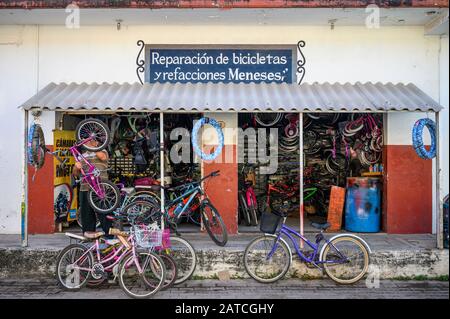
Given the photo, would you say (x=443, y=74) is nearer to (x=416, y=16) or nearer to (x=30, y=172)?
(x=416, y=16)

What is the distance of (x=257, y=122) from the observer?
11062mm

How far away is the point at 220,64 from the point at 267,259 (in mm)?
4055

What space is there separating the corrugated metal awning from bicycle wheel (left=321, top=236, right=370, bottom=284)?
2.26 meters

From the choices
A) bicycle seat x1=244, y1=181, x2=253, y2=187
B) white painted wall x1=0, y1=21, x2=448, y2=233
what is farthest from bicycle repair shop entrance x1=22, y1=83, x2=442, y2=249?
white painted wall x1=0, y1=21, x2=448, y2=233

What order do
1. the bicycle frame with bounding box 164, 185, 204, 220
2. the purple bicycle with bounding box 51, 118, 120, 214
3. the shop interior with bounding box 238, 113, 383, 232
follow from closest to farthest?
1. the purple bicycle with bounding box 51, 118, 120, 214
2. the bicycle frame with bounding box 164, 185, 204, 220
3. the shop interior with bounding box 238, 113, 383, 232

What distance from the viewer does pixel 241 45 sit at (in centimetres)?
987

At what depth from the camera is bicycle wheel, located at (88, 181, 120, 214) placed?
862cm

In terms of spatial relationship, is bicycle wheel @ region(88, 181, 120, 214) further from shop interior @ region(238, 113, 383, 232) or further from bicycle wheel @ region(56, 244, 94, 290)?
shop interior @ region(238, 113, 383, 232)

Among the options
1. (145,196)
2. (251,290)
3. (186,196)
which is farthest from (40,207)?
(251,290)

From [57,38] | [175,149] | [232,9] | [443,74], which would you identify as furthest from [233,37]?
[443,74]

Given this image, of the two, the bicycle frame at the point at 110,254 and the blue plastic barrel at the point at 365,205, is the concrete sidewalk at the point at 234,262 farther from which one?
the blue plastic barrel at the point at 365,205

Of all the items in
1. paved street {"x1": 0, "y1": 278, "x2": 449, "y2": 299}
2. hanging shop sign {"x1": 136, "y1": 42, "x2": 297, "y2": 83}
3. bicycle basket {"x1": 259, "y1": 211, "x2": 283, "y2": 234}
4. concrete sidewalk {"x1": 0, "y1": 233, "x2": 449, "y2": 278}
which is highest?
hanging shop sign {"x1": 136, "y1": 42, "x2": 297, "y2": 83}

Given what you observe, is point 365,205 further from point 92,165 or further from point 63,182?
point 63,182

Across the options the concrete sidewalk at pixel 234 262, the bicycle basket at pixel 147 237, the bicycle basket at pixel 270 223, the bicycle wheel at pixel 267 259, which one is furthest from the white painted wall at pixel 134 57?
the bicycle basket at pixel 147 237
